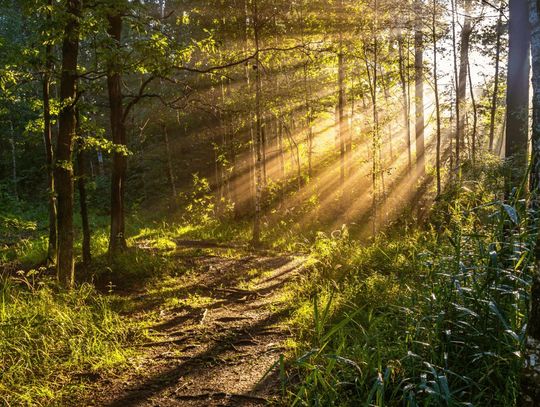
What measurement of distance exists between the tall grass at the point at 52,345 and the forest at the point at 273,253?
0.09 feet

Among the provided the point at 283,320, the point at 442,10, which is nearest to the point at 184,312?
the point at 283,320

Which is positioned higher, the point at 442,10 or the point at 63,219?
the point at 442,10

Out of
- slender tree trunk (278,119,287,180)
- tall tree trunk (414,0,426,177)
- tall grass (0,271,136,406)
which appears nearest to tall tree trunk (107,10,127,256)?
tall grass (0,271,136,406)

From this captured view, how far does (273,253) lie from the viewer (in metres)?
12.4

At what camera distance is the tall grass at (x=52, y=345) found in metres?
4.14

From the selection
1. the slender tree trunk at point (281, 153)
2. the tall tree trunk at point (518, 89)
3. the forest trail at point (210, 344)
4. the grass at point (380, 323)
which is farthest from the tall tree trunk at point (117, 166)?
the slender tree trunk at point (281, 153)

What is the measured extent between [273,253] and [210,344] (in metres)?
6.79

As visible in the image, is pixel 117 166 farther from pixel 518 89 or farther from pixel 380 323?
pixel 518 89

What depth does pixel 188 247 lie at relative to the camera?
13.0 metres

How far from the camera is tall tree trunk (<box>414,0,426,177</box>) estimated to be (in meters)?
17.0

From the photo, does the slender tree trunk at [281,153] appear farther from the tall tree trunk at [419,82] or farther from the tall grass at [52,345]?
the tall grass at [52,345]

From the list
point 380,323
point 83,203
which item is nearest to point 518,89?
point 380,323

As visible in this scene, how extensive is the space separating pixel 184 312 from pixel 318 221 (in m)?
10.9

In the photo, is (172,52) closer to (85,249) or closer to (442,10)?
(85,249)
